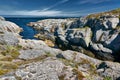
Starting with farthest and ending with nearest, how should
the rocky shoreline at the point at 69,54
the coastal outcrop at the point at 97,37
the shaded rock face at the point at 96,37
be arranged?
the shaded rock face at the point at 96,37, the coastal outcrop at the point at 97,37, the rocky shoreline at the point at 69,54

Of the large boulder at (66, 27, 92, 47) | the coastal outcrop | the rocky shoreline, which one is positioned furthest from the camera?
the large boulder at (66, 27, 92, 47)

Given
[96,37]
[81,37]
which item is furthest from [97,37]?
[81,37]

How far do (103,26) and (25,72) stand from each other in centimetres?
8169

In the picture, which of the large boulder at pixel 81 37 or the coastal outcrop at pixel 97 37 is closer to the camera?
the coastal outcrop at pixel 97 37

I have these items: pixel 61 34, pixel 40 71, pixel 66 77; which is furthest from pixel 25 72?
pixel 61 34

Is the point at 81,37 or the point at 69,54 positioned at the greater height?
Result: the point at 69,54

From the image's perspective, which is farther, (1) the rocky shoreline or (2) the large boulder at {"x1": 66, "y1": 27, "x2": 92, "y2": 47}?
(2) the large boulder at {"x1": 66, "y1": 27, "x2": 92, "y2": 47}

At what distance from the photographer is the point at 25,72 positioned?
16.5 m

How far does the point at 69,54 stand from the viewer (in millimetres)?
38562

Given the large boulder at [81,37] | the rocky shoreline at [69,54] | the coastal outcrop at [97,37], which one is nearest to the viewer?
the rocky shoreline at [69,54]

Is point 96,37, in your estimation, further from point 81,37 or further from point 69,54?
point 69,54

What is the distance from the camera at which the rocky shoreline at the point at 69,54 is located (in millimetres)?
17219

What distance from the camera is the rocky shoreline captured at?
17.2 metres

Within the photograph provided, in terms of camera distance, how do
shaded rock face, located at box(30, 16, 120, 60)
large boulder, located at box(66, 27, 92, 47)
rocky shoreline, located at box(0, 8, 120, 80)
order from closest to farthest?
rocky shoreline, located at box(0, 8, 120, 80), shaded rock face, located at box(30, 16, 120, 60), large boulder, located at box(66, 27, 92, 47)
